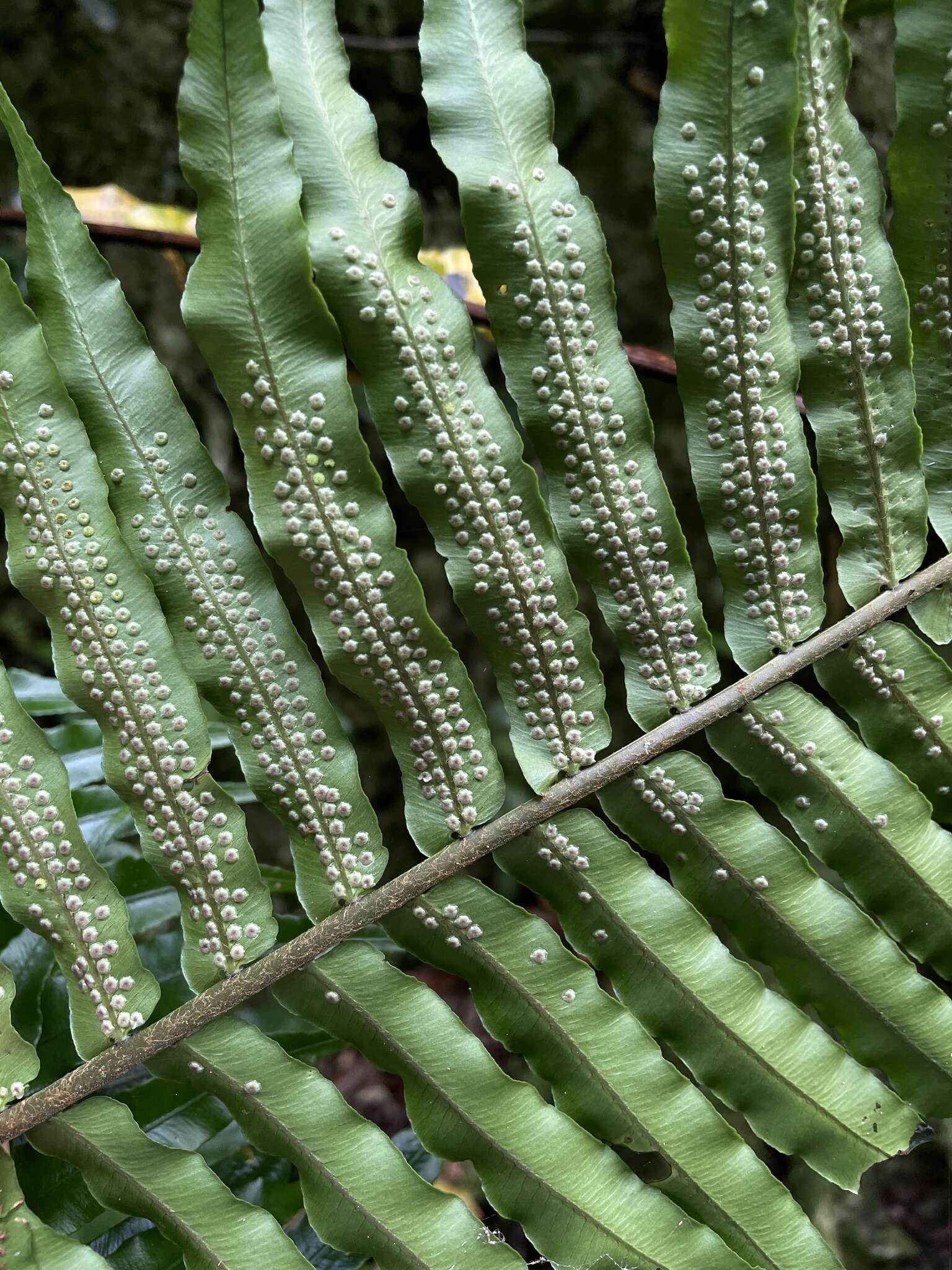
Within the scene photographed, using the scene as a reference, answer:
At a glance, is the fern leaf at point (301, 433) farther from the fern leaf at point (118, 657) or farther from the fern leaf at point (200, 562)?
the fern leaf at point (118, 657)

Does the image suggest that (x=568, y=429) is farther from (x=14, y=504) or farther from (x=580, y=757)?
(x=14, y=504)

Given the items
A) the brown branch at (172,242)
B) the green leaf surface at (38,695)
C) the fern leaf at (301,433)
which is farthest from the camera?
the green leaf surface at (38,695)

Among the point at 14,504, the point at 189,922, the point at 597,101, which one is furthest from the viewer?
the point at 597,101

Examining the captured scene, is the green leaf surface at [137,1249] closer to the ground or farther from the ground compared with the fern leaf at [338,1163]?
closer to the ground

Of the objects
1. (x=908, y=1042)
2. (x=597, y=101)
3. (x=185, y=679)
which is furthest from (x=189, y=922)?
(x=597, y=101)

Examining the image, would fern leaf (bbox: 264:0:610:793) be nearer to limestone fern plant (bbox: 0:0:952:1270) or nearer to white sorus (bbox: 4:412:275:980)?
limestone fern plant (bbox: 0:0:952:1270)

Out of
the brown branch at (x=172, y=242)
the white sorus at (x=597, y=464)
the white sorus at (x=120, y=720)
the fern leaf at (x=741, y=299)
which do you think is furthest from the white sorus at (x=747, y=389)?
the white sorus at (x=120, y=720)

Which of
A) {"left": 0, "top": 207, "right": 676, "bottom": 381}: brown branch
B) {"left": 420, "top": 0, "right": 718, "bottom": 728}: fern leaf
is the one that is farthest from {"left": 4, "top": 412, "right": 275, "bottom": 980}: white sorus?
{"left": 0, "top": 207, "right": 676, "bottom": 381}: brown branch
